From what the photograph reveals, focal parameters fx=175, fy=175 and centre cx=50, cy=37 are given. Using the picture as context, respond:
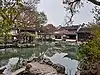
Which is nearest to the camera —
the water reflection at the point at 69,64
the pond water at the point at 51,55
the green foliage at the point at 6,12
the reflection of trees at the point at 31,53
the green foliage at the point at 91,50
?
the green foliage at the point at 6,12

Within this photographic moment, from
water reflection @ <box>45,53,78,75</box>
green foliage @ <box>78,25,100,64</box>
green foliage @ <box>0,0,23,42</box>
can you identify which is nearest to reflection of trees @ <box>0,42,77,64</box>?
water reflection @ <box>45,53,78,75</box>

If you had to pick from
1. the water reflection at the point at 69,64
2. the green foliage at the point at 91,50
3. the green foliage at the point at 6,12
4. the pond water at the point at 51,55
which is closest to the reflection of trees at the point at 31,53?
the pond water at the point at 51,55

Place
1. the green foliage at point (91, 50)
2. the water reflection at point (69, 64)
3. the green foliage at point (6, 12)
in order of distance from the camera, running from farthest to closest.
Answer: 1. the water reflection at point (69, 64)
2. the green foliage at point (91, 50)
3. the green foliage at point (6, 12)

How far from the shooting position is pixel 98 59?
6699 millimetres

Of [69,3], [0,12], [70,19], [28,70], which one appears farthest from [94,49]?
[0,12]

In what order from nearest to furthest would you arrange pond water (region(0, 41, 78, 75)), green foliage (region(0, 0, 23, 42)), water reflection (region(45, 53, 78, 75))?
green foliage (region(0, 0, 23, 42)) < water reflection (region(45, 53, 78, 75)) < pond water (region(0, 41, 78, 75))

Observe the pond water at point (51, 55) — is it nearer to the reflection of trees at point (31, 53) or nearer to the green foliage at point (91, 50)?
the reflection of trees at point (31, 53)

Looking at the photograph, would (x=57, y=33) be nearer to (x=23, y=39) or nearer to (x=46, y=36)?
(x=46, y=36)

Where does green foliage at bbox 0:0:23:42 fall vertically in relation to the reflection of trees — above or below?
above

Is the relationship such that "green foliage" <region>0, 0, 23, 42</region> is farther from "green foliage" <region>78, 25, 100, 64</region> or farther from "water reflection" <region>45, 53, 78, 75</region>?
"water reflection" <region>45, 53, 78, 75</region>

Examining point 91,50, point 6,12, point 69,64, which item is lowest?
point 69,64

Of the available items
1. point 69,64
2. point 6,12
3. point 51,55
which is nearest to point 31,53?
point 51,55

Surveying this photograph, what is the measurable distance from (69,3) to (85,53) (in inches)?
116

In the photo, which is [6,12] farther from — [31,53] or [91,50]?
[31,53]
